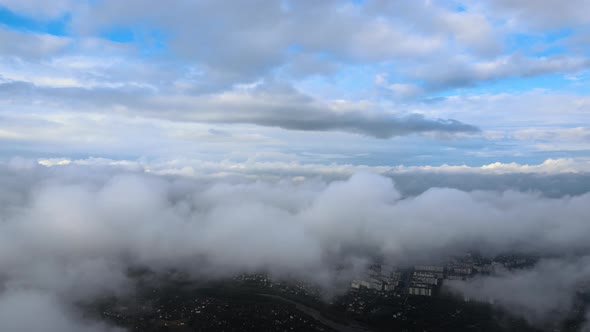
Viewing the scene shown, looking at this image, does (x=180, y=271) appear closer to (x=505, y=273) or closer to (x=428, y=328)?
(x=428, y=328)

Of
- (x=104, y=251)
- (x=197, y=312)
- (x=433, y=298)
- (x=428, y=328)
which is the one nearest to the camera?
(x=428, y=328)

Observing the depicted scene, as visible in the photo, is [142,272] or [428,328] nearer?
[428,328]

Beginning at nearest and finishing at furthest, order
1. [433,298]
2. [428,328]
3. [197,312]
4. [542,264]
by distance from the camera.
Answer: [428,328] → [197,312] → [433,298] → [542,264]

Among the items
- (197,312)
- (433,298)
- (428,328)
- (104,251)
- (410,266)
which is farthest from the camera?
(104,251)

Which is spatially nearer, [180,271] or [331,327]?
[331,327]

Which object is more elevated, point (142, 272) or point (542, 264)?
Result: point (542, 264)

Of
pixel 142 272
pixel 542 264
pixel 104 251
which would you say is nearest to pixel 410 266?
pixel 542 264

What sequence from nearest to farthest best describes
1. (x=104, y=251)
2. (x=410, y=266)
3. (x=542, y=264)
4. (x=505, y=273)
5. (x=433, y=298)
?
1. (x=433, y=298)
2. (x=505, y=273)
3. (x=542, y=264)
4. (x=410, y=266)
5. (x=104, y=251)

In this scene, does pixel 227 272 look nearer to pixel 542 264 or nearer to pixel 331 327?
pixel 331 327

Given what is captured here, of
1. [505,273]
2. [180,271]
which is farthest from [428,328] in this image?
[180,271]
